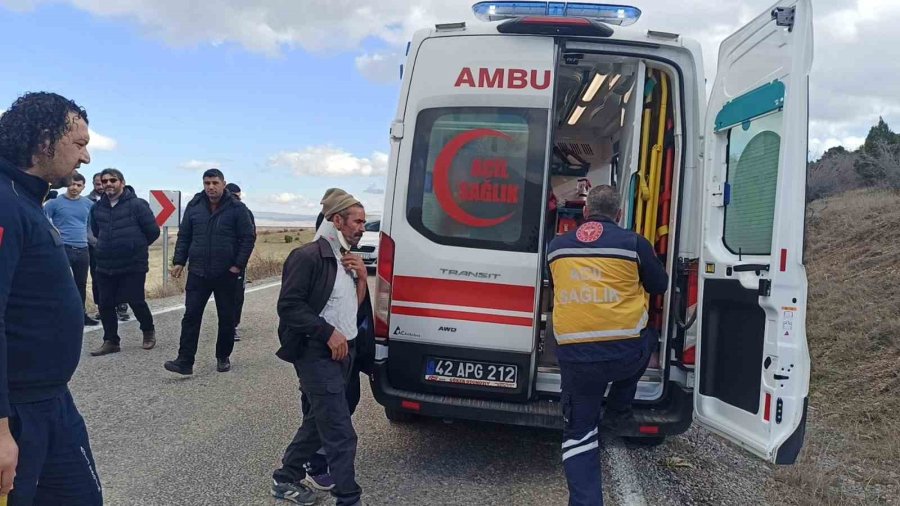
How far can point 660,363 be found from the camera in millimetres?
3764

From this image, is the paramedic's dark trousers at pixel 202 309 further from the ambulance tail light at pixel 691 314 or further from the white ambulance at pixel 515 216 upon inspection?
the ambulance tail light at pixel 691 314

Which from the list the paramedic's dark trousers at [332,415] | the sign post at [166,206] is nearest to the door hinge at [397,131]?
the paramedic's dark trousers at [332,415]

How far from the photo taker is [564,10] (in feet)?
12.2

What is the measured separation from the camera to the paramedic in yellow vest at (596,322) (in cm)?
318

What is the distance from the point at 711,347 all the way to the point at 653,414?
519 millimetres

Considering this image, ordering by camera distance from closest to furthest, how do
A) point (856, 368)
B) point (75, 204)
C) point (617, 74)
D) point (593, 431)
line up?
1. point (593, 431)
2. point (617, 74)
3. point (856, 368)
4. point (75, 204)

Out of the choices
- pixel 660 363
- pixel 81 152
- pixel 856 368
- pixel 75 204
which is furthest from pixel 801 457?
pixel 75 204

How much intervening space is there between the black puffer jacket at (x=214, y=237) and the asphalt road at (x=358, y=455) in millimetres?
1037

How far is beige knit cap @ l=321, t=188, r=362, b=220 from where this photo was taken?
3.27 m

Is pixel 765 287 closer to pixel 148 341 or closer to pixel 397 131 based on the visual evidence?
pixel 397 131

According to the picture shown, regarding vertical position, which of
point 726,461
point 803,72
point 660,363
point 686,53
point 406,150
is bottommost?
point 726,461

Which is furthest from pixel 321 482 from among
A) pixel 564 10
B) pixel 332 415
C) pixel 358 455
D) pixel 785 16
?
pixel 785 16

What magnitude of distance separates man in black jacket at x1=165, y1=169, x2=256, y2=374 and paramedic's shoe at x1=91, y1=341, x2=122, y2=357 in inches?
39.1

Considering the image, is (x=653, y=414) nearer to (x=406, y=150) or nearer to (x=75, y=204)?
(x=406, y=150)
